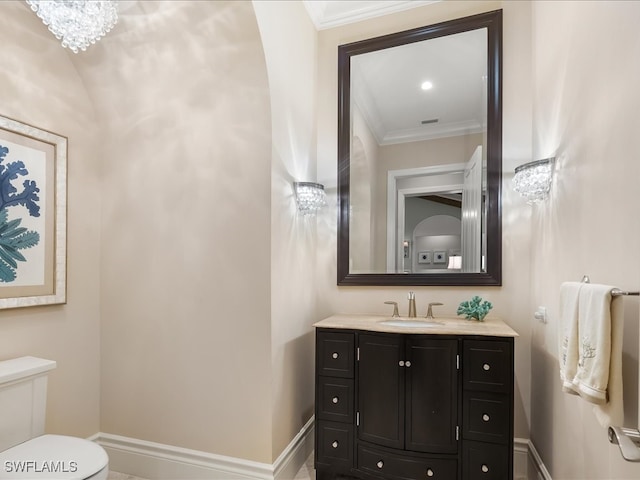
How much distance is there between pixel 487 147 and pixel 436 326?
46.9 inches

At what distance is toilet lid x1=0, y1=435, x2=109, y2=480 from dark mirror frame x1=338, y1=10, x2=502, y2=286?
1634 millimetres

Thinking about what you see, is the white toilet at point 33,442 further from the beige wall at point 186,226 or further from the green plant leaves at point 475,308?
the green plant leaves at point 475,308

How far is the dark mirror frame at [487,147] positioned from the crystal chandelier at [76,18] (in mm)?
1491

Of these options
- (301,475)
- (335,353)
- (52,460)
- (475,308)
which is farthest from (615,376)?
(52,460)

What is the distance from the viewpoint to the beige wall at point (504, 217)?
6.93 ft

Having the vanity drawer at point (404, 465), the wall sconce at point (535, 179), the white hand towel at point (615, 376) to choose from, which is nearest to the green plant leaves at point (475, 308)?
the wall sconce at point (535, 179)

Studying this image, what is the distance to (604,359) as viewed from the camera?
99 centimetres

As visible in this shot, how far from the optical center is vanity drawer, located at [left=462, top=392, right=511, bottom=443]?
1.67 metres

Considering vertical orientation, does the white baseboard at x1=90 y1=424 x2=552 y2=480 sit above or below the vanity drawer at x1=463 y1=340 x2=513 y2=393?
below

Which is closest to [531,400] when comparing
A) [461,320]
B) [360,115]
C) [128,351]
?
[461,320]

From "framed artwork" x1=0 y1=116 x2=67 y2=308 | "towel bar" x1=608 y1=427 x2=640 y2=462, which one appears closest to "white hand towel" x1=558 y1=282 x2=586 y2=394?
"towel bar" x1=608 y1=427 x2=640 y2=462

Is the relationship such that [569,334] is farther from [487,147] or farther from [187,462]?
[187,462]

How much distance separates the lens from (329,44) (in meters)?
2.57

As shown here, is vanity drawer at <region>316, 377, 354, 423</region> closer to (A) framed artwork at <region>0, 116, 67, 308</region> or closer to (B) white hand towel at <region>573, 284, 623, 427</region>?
(B) white hand towel at <region>573, 284, 623, 427</region>
